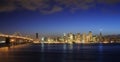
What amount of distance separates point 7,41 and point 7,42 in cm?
109

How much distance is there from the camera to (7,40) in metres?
182

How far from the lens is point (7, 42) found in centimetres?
18112

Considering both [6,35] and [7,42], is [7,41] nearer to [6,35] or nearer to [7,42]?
[7,42]

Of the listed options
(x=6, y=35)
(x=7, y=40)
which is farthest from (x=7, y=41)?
(x=6, y=35)

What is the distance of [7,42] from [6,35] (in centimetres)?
1727

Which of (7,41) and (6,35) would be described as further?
(7,41)

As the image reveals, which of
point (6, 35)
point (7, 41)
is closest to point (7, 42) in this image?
point (7, 41)

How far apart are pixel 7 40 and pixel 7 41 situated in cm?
66

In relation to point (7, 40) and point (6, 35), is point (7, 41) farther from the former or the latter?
point (6, 35)

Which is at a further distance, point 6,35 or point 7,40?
point 7,40

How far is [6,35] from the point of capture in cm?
16475
